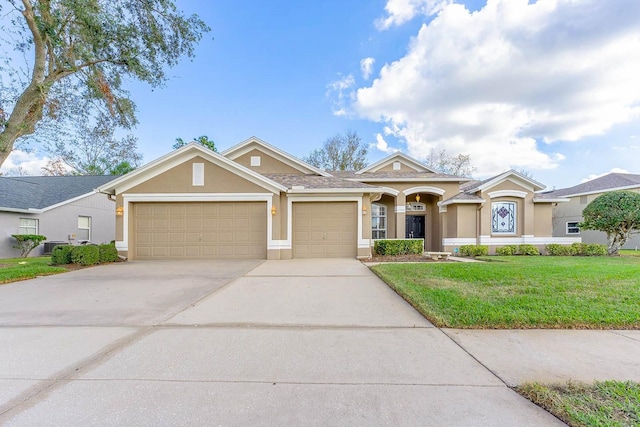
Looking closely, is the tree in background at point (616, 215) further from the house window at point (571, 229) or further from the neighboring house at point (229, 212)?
the neighboring house at point (229, 212)

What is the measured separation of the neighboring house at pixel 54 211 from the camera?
14.7m

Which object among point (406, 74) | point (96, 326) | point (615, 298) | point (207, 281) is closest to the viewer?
point (96, 326)

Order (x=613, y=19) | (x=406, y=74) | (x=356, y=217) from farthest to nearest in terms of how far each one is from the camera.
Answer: (x=406, y=74) < (x=356, y=217) < (x=613, y=19)

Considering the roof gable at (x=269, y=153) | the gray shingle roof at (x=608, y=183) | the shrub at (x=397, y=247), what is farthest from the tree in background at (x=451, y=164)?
the shrub at (x=397, y=247)

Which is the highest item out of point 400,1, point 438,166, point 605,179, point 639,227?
point 400,1

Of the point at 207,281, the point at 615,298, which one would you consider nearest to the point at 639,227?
the point at 615,298

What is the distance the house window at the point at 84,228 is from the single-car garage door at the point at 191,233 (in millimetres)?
10528

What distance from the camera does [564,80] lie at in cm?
1299

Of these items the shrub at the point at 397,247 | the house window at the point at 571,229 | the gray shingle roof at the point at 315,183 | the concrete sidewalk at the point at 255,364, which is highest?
the gray shingle roof at the point at 315,183

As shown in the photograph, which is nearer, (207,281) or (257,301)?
(257,301)

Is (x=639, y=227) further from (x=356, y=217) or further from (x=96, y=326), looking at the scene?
(x=96, y=326)

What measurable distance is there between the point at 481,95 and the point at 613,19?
20.5 ft

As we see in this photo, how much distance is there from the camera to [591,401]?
2.20 m

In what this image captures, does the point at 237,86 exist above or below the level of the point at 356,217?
above
